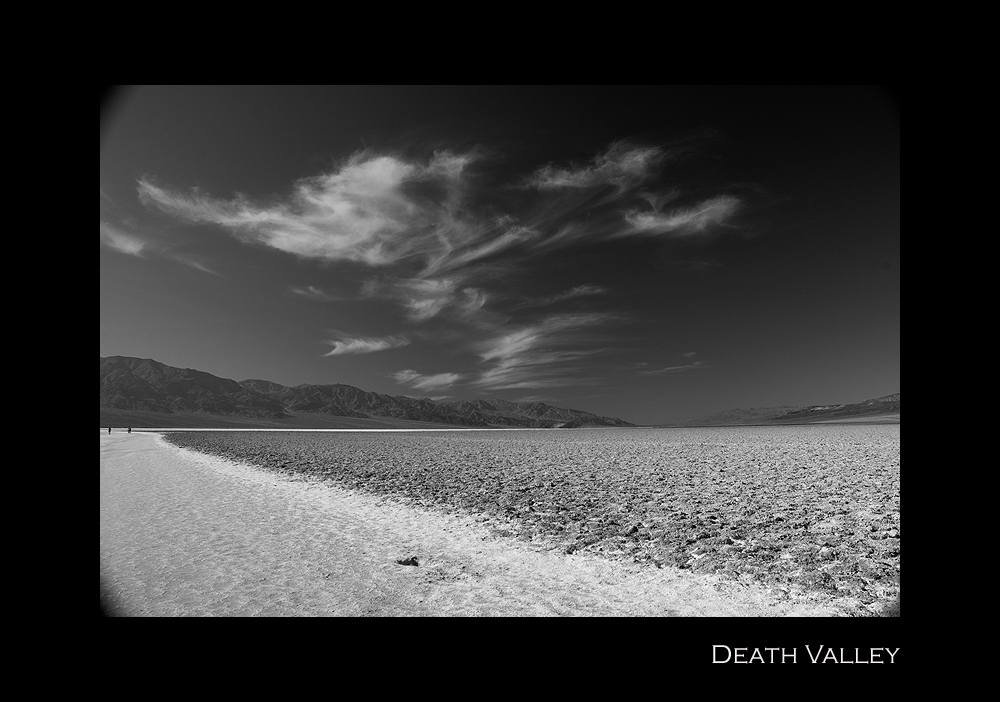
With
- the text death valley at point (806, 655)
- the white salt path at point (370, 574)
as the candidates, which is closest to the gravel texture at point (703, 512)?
the white salt path at point (370, 574)

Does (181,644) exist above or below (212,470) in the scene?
above

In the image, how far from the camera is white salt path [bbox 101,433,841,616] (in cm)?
558

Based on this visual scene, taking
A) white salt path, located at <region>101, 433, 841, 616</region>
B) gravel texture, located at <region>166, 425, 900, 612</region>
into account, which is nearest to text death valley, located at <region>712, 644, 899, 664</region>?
white salt path, located at <region>101, 433, 841, 616</region>

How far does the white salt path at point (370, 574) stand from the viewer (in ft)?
18.3

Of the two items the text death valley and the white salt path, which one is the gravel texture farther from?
the text death valley

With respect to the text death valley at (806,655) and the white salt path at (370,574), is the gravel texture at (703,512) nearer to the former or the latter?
the white salt path at (370,574)

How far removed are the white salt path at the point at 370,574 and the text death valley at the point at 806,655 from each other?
5.08ft

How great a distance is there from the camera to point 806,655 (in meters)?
3.90

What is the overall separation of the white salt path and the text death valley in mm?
1547

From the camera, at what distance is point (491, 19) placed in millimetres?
3676

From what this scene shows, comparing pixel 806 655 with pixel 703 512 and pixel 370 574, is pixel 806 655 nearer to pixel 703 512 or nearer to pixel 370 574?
pixel 370 574
